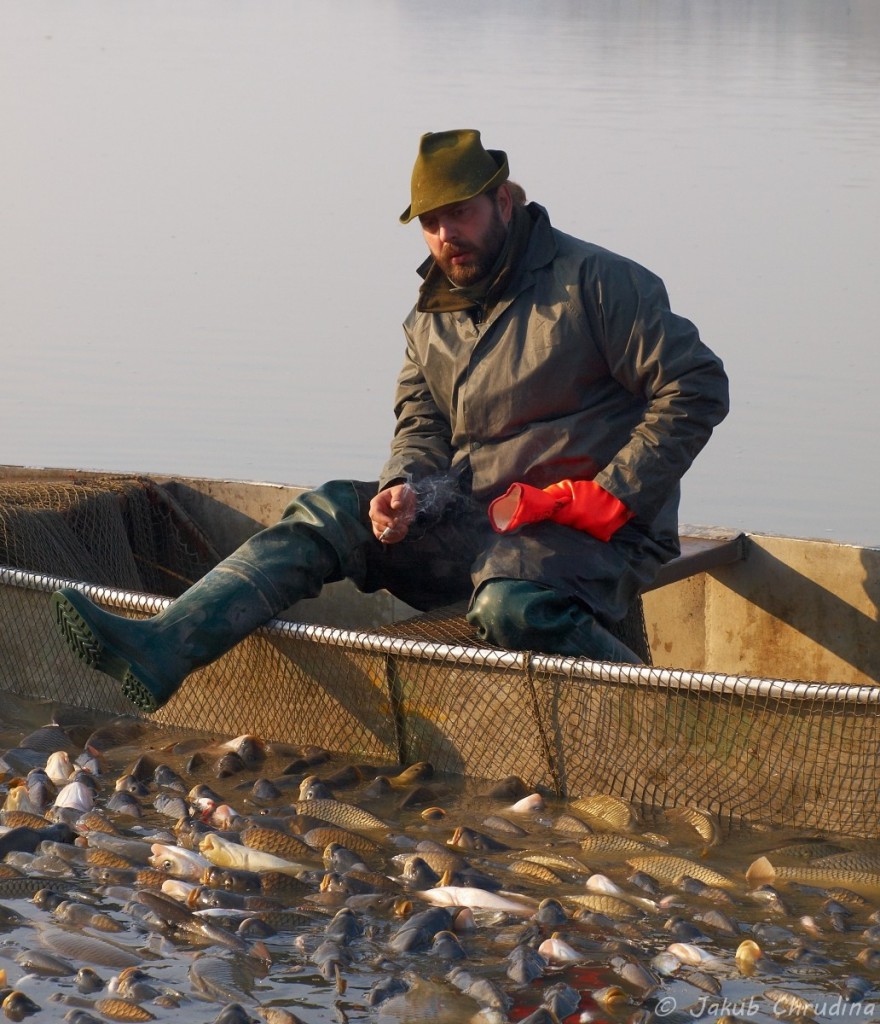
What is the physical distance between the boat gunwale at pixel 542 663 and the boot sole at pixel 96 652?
14.9 inches

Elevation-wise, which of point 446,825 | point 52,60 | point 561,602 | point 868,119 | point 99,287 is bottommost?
point 446,825

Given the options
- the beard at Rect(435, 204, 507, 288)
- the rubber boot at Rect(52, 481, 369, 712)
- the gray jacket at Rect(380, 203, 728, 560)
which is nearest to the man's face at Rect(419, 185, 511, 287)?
the beard at Rect(435, 204, 507, 288)

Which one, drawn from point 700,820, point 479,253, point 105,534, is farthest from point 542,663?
point 105,534

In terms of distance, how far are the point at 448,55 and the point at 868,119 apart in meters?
13.9

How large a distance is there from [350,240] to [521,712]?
11727mm

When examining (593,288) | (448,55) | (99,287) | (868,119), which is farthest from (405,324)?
(448,55)

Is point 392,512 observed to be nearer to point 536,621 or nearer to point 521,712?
point 536,621

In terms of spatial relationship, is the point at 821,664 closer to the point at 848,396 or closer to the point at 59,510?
the point at 59,510

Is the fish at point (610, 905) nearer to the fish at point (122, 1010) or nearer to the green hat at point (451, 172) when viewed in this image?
the fish at point (122, 1010)

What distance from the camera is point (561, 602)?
5.23m

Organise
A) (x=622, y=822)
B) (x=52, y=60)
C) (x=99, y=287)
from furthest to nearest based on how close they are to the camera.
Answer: (x=52, y=60) < (x=99, y=287) < (x=622, y=822)

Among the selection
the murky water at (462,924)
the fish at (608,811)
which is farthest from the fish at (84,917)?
the fish at (608,811)

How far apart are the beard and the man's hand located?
0.71 meters

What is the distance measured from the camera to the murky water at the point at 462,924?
3.88 meters
